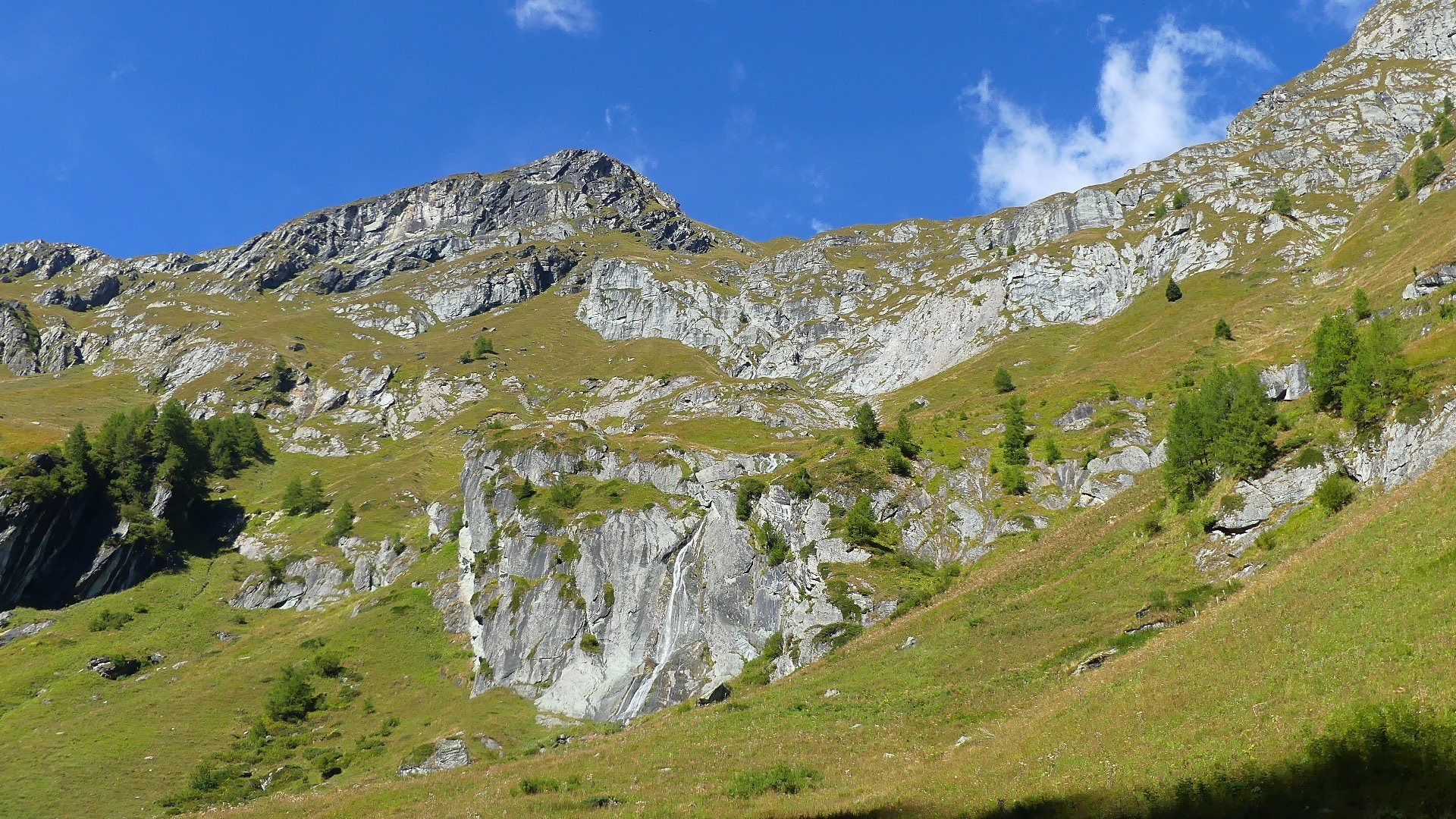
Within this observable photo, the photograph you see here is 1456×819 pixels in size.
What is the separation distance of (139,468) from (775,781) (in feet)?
593

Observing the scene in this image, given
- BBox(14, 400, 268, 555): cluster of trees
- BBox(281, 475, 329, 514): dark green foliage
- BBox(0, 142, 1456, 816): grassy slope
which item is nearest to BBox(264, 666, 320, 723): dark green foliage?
BBox(0, 142, 1456, 816): grassy slope

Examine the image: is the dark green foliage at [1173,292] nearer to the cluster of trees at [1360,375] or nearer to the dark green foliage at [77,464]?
the cluster of trees at [1360,375]

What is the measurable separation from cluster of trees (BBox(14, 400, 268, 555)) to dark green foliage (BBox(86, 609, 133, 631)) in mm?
28927

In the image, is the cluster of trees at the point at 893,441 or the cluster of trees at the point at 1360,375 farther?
the cluster of trees at the point at 893,441

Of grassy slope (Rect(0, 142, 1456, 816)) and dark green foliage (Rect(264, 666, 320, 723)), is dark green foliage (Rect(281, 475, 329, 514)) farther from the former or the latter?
dark green foliage (Rect(264, 666, 320, 723))

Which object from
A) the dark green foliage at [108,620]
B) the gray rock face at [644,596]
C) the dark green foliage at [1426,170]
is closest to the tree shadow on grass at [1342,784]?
the gray rock face at [644,596]

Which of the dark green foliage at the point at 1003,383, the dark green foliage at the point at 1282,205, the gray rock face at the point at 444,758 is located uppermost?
the dark green foliage at the point at 1282,205

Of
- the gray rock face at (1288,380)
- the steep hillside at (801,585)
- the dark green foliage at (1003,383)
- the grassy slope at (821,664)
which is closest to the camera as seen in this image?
the steep hillside at (801,585)

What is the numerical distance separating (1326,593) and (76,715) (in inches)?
4449

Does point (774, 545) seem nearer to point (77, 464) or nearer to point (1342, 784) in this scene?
point (1342, 784)

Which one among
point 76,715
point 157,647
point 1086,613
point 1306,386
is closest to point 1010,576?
point 1086,613

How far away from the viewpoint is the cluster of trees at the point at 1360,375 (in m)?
33.5

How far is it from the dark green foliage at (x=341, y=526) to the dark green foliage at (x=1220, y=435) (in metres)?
137

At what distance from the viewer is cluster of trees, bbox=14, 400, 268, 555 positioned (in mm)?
137375
